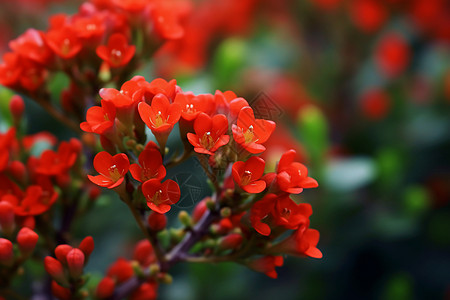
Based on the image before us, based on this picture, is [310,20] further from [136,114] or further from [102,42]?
[136,114]

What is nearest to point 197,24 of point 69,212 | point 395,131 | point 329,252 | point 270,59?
point 270,59

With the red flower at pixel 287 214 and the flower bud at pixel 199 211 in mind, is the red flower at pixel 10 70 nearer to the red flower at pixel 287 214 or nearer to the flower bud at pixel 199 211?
the flower bud at pixel 199 211

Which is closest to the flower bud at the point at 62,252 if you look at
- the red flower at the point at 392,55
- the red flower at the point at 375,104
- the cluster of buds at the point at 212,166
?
the cluster of buds at the point at 212,166

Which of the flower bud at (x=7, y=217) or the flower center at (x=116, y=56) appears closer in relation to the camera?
the flower bud at (x=7, y=217)

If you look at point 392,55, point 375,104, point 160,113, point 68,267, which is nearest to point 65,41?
point 160,113

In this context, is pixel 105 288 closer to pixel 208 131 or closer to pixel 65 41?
pixel 208 131

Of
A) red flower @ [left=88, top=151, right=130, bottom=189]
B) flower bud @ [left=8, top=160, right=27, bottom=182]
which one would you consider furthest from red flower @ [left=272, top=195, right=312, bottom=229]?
flower bud @ [left=8, top=160, right=27, bottom=182]
